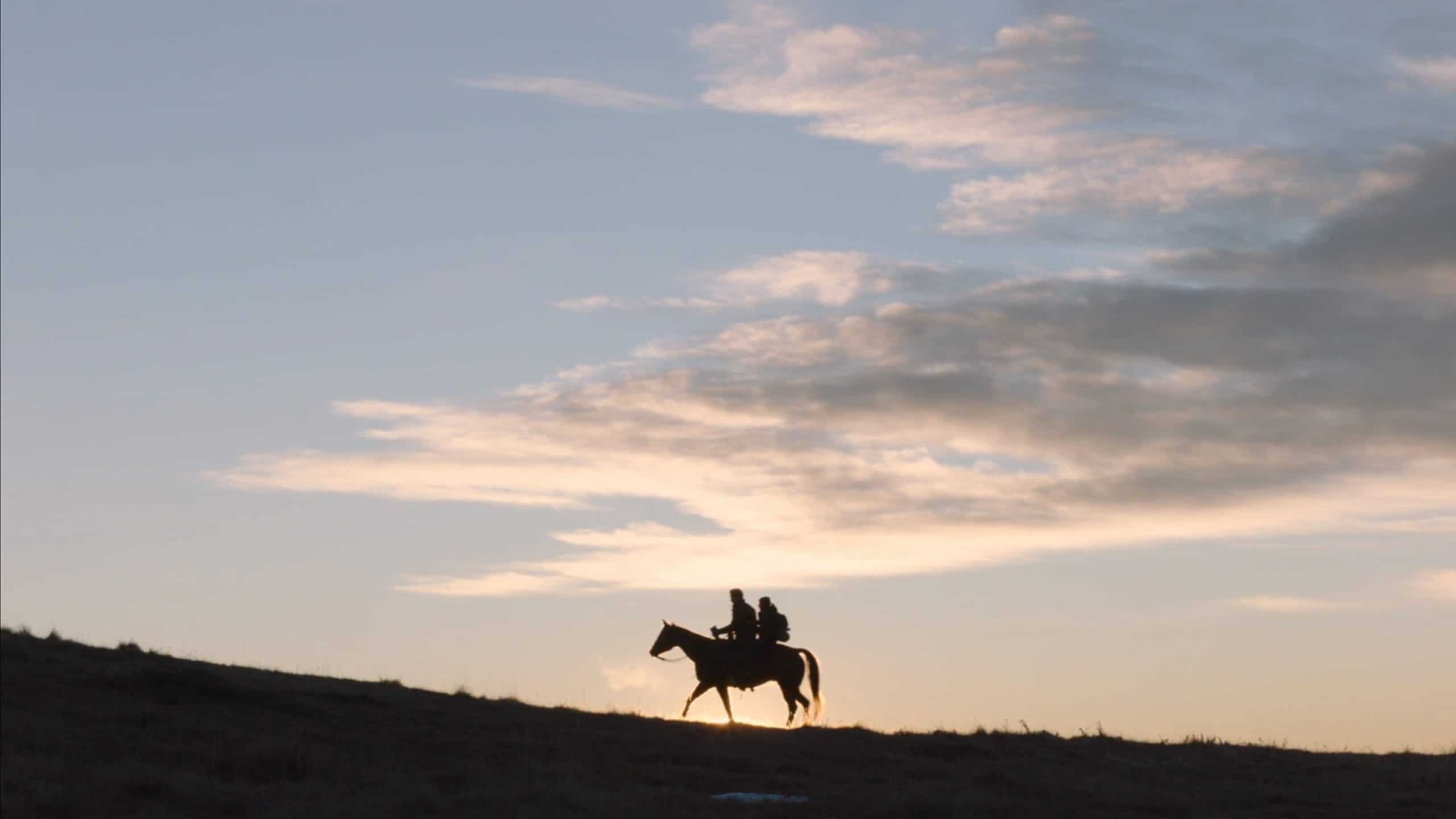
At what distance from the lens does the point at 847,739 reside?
30516 mm

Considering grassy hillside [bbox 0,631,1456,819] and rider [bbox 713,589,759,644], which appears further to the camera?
rider [bbox 713,589,759,644]

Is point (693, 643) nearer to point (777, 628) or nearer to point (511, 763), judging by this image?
point (777, 628)

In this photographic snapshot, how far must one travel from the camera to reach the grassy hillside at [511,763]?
22.5 metres

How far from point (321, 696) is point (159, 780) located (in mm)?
7835

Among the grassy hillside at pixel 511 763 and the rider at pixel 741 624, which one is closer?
the grassy hillside at pixel 511 763

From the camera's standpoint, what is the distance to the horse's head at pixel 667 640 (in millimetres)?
35938

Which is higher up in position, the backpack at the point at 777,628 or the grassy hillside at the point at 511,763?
the backpack at the point at 777,628

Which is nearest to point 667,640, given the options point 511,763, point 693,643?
point 693,643

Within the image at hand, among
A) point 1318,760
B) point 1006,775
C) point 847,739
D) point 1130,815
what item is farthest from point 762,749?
point 1318,760

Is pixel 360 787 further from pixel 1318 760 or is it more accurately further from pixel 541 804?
pixel 1318 760

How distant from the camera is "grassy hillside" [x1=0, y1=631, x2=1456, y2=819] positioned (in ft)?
73.7

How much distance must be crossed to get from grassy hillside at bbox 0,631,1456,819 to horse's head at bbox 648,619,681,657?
3.95 m

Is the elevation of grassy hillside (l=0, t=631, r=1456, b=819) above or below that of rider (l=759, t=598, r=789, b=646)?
below

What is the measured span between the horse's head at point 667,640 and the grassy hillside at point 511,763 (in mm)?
3948
